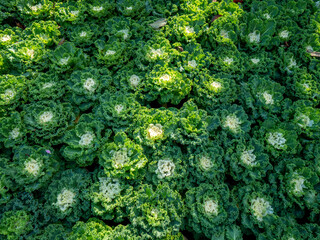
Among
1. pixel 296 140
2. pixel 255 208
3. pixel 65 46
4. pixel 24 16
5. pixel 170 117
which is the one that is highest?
pixel 24 16

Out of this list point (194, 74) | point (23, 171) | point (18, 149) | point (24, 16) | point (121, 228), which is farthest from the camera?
point (24, 16)

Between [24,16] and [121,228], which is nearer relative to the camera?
[121,228]

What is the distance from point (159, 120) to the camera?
2.65 metres

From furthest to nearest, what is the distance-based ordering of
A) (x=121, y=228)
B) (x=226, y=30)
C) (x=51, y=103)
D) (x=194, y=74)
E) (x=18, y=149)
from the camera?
(x=226, y=30) → (x=194, y=74) → (x=51, y=103) → (x=18, y=149) → (x=121, y=228)

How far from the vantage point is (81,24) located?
11.4 feet

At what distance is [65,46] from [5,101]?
108 cm

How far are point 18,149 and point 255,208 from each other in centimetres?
273

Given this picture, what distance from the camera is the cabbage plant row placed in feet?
7.55

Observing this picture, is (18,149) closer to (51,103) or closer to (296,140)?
(51,103)

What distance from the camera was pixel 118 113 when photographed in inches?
105

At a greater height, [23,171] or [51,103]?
[51,103]

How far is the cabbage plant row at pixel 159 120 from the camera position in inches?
90.7

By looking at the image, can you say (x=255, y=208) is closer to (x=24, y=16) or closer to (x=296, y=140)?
(x=296, y=140)

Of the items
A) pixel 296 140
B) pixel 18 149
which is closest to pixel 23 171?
pixel 18 149
